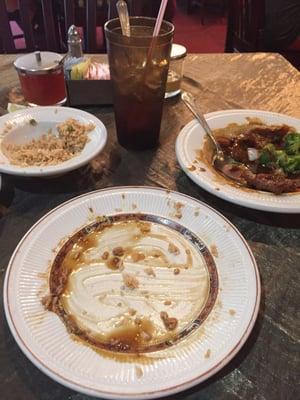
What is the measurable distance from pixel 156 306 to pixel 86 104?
2.63ft

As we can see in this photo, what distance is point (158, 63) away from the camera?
38.7 inches

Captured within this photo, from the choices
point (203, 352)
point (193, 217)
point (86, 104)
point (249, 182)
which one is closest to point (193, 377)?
point (203, 352)

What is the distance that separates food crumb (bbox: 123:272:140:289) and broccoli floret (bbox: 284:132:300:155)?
1.86 feet

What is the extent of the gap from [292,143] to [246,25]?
1.61m

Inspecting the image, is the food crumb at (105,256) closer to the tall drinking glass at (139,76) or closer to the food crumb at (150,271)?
the food crumb at (150,271)

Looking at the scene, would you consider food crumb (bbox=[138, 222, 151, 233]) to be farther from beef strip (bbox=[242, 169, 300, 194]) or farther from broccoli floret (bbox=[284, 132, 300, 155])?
broccoli floret (bbox=[284, 132, 300, 155])

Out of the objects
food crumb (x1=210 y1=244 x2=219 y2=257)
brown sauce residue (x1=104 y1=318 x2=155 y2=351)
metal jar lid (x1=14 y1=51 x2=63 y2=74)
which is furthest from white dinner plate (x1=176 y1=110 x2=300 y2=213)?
metal jar lid (x1=14 y1=51 x2=63 y2=74)

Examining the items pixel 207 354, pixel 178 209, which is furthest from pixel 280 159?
pixel 207 354

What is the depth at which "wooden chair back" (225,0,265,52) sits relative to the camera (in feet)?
7.44

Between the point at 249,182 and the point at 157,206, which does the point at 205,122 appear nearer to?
the point at 249,182

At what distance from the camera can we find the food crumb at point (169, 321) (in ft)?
2.12

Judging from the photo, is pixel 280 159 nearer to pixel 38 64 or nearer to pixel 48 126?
pixel 48 126

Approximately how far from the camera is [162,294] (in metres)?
0.70

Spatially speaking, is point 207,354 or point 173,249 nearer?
point 207,354
